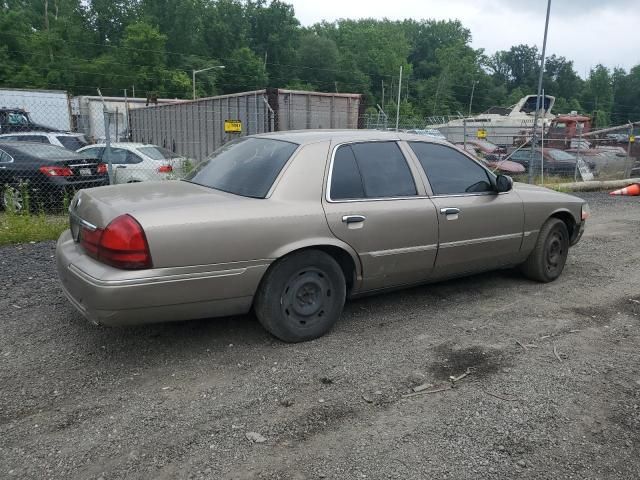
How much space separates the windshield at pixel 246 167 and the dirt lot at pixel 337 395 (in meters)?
1.10

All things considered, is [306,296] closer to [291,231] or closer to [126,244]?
[291,231]

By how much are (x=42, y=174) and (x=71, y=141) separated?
9.68 m

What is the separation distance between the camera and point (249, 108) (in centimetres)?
1366

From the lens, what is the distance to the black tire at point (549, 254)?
18.0 ft

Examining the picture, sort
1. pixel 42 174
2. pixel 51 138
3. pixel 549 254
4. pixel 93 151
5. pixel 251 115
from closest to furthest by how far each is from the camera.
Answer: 1. pixel 549 254
2. pixel 42 174
3. pixel 93 151
4. pixel 251 115
5. pixel 51 138

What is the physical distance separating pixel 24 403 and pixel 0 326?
1.36 metres

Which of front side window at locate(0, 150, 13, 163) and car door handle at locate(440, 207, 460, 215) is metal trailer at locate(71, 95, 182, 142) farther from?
car door handle at locate(440, 207, 460, 215)

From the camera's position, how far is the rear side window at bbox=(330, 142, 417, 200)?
4.14m

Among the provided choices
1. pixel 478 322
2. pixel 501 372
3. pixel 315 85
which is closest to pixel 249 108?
pixel 478 322

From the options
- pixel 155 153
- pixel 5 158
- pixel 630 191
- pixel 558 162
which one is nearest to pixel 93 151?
pixel 155 153

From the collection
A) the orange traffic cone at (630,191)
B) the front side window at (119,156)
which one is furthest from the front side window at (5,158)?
the orange traffic cone at (630,191)

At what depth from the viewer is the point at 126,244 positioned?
10.9ft

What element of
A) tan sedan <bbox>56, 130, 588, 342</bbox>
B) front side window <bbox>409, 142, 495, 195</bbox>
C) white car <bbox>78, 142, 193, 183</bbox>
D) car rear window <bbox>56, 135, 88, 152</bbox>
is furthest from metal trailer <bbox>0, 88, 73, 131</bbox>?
front side window <bbox>409, 142, 495, 195</bbox>

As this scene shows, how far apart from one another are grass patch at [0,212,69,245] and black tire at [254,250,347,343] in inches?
177
